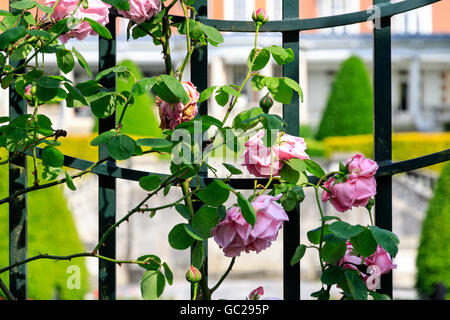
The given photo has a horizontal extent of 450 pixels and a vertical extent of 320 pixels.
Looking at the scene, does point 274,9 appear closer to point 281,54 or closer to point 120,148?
point 281,54

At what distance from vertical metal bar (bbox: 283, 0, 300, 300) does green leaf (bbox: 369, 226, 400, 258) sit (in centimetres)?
13

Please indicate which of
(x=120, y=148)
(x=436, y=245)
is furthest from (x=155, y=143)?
(x=436, y=245)

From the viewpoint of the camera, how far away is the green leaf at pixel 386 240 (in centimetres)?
67

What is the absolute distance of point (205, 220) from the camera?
70cm

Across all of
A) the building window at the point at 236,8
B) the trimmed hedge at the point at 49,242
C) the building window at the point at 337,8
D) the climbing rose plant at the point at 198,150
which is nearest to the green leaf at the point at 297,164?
the climbing rose plant at the point at 198,150

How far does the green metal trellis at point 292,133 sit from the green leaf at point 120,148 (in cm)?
12

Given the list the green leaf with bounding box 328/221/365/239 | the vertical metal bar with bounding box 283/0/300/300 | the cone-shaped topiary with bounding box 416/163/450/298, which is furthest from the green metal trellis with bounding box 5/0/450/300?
the cone-shaped topiary with bounding box 416/163/450/298

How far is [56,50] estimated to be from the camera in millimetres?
753

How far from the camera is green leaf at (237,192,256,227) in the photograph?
637 mm

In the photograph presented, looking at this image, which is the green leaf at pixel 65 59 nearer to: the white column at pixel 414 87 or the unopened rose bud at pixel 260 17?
the unopened rose bud at pixel 260 17

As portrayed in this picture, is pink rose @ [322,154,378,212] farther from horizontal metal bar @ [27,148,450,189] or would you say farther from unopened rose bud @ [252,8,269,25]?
unopened rose bud @ [252,8,269,25]

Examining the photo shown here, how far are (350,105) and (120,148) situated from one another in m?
9.73

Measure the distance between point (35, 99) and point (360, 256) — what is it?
495mm
